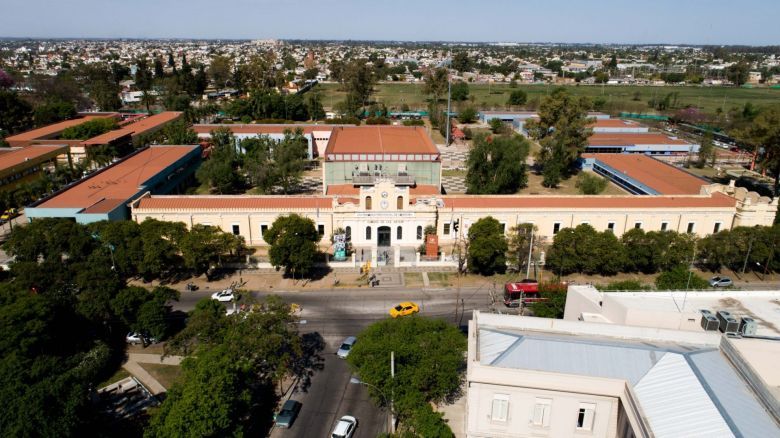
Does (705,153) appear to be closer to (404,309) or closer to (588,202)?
(588,202)

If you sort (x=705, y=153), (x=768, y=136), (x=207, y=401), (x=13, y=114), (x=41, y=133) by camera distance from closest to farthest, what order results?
(x=207, y=401)
(x=768, y=136)
(x=41, y=133)
(x=705, y=153)
(x=13, y=114)

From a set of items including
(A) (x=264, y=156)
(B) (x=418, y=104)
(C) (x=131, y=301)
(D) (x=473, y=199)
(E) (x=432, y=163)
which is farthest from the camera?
(B) (x=418, y=104)

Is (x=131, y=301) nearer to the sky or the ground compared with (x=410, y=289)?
nearer to the sky

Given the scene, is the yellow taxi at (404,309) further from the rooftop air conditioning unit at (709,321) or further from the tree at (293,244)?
the rooftop air conditioning unit at (709,321)

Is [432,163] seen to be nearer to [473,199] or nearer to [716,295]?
[473,199]

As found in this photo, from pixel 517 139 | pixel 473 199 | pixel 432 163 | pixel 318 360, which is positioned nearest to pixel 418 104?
pixel 517 139

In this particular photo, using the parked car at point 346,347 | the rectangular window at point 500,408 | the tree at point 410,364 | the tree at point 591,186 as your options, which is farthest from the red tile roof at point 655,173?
the rectangular window at point 500,408

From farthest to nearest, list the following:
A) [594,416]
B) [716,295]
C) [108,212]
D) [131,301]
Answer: [108,212]
[131,301]
[716,295]
[594,416]

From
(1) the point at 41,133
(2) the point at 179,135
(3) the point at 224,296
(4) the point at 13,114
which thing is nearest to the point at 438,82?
(2) the point at 179,135
